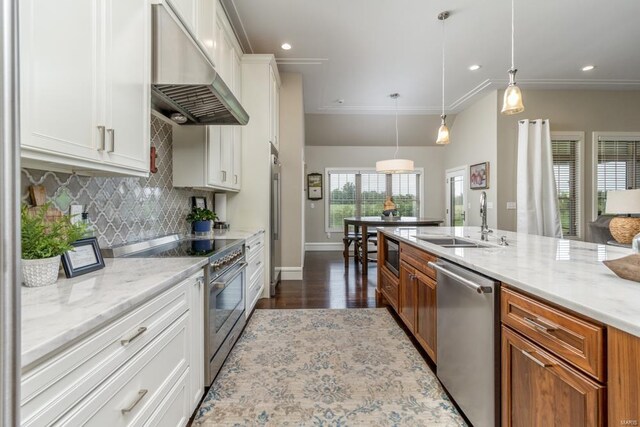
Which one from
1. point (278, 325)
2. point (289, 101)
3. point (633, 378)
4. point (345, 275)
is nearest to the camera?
point (633, 378)

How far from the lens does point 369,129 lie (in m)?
7.25

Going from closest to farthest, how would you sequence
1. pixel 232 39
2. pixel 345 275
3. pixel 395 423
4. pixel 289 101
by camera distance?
pixel 395 423, pixel 232 39, pixel 289 101, pixel 345 275

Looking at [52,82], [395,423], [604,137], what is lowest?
[395,423]

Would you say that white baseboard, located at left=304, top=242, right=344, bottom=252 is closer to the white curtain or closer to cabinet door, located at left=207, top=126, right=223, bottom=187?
the white curtain

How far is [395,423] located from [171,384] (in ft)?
3.78

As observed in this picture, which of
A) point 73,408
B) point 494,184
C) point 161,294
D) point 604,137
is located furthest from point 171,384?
point 604,137

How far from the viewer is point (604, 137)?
213 inches

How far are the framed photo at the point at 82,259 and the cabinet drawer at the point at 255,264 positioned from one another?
1.54 m

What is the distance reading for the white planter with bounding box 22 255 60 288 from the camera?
3.47ft

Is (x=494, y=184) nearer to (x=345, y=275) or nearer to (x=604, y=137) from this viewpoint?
(x=604, y=137)

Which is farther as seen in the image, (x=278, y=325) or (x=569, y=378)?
(x=278, y=325)

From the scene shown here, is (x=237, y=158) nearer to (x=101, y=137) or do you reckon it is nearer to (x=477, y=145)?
(x=101, y=137)

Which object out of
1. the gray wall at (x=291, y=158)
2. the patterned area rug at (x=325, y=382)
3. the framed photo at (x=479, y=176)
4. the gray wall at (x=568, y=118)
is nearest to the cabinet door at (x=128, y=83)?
the patterned area rug at (x=325, y=382)

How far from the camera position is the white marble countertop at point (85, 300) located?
715mm
